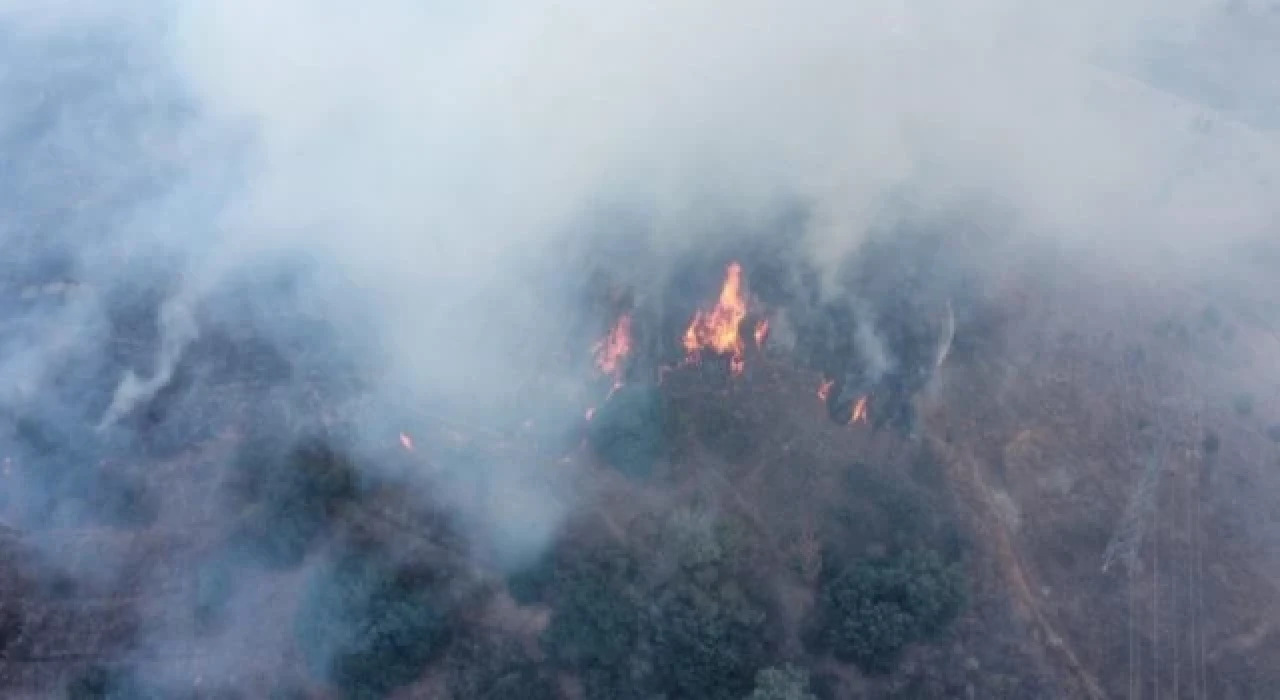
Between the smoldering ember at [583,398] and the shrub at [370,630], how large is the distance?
16 centimetres

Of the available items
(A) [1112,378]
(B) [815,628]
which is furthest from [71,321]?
(A) [1112,378]

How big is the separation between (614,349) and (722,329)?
586 cm

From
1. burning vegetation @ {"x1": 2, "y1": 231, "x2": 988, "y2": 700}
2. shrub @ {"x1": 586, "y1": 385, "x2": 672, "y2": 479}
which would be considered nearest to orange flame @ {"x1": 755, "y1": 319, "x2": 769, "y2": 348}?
burning vegetation @ {"x1": 2, "y1": 231, "x2": 988, "y2": 700}

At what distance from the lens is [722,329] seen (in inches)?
2036

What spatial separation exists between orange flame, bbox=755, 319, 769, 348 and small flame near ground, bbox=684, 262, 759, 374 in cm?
85

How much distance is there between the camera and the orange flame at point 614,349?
49969 mm

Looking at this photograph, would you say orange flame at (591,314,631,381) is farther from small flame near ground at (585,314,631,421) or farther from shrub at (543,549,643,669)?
shrub at (543,549,643,669)

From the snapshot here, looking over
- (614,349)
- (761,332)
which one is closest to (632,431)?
(614,349)

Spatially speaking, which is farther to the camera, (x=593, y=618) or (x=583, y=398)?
(x=583, y=398)

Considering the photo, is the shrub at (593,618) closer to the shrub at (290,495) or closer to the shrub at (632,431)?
the shrub at (632,431)

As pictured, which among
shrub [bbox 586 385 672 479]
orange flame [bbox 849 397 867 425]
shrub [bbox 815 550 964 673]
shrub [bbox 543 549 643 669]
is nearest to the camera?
shrub [bbox 543 549 643 669]

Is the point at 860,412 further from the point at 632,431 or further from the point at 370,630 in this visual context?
the point at 370,630

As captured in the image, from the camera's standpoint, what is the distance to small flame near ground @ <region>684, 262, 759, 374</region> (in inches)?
2007

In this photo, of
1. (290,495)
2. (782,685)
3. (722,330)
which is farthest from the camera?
(722,330)
